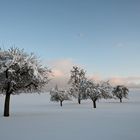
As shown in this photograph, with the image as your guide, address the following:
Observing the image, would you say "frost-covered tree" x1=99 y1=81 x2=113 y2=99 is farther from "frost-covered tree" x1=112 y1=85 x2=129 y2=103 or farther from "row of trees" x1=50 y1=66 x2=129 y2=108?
"frost-covered tree" x1=112 y1=85 x2=129 y2=103

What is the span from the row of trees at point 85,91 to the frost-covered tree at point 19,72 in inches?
1166

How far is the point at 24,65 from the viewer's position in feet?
94.5

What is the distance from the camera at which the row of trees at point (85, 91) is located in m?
59.5

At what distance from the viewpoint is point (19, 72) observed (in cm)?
2919

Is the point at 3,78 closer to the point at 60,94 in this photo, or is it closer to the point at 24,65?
the point at 24,65

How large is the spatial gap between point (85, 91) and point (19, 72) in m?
32.9

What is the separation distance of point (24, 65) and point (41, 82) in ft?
11.6

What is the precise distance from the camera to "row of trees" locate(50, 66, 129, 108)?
5946 cm

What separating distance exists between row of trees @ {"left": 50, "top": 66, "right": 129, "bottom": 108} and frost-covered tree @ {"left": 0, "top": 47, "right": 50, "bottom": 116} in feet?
97.2

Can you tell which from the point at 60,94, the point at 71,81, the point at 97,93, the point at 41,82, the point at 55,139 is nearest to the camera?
the point at 55,139

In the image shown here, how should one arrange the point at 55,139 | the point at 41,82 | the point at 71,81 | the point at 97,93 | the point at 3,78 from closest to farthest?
the point at 55,139 < the point at 3,78 < the point at 41,82 < the point at 97,93 < the point at 71,81

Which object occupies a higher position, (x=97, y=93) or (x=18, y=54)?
(x=18, y=54)

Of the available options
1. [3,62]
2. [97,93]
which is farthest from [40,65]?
[97,93]

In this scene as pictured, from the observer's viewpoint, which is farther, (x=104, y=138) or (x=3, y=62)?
(x=3, y=62)
